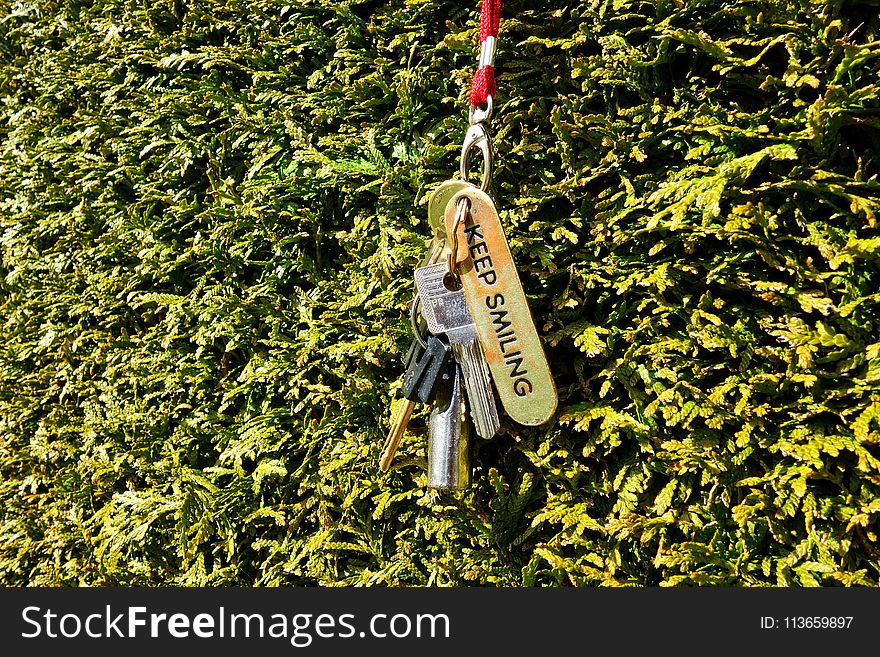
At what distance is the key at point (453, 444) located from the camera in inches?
53.8

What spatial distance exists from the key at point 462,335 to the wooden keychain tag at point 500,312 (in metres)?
0.03

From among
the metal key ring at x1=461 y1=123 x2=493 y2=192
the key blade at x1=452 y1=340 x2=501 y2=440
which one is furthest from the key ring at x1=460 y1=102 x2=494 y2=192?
the key blade at x1=452 y1=340 x2=501 y2=440

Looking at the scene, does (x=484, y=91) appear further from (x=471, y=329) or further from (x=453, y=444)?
(x=453, y=444)

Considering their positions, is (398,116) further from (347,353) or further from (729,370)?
(729,370)

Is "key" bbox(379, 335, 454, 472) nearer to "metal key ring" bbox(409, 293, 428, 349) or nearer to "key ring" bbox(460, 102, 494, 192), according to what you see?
"metal key ring" bbox(409, 293, 428, 349)

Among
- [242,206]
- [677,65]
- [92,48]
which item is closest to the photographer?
[677,65]

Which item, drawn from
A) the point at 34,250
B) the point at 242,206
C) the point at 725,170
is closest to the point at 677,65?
the point at 725,170

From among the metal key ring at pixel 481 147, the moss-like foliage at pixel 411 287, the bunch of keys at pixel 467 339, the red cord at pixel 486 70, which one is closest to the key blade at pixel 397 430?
the bunch of keys at pixel 467 339

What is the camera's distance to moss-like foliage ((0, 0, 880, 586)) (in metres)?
1.22

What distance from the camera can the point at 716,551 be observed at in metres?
1.28

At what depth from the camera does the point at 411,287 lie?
1.57 meters

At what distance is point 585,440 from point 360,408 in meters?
0.50

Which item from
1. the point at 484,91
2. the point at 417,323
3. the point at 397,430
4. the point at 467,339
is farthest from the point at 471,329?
the point at 484,91

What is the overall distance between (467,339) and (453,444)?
0.65 ft
